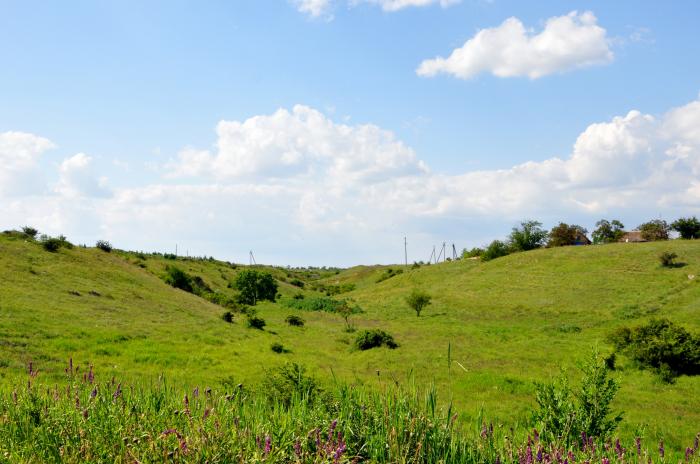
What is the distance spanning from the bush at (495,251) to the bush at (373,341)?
2667 inches

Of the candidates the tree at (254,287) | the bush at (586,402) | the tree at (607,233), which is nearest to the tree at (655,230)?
the tree at (607,233)

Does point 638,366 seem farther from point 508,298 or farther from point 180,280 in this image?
point 180,280

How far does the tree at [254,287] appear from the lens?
72938 millimetres

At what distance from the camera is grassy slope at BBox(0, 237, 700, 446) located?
76.7ft

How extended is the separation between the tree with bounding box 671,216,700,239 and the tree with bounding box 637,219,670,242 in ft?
20.4

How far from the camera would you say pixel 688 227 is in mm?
85438

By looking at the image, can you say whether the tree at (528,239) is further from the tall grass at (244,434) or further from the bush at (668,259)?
the tall grass at (244,434)

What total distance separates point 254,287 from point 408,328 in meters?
31.7

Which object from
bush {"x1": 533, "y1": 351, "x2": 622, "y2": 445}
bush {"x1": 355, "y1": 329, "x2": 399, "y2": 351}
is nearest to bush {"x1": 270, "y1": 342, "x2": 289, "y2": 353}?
bush {"x1": 355, "y1": 329, "x2": 399, "y2": 351}

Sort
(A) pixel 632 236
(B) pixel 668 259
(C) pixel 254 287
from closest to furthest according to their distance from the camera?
(B) pixel 668 259
(C) pixel 254 287
(A) pixel 632 236

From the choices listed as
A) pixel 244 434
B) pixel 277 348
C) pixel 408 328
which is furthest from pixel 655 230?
pixel 244 434

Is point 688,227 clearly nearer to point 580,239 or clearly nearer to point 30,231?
point 580,239

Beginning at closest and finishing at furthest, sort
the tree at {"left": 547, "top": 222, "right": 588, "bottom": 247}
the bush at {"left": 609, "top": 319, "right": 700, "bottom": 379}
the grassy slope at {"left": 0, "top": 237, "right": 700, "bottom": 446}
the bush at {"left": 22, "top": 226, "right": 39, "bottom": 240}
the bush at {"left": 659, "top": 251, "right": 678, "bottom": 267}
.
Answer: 1. the grassy slope at {"left": 0, "top": 237, "right": 700, "bottom": 446}
2. the bush at {"left": 609, "top": 319, "right": 700, "bottom": 379}
3. the bush at {"left": 22, "top": 226, "right": 39, "bottom": 240}
4. the bush at {"left": 659, "top": 251, "right": 678, "bottom": 267}
5. the tree at {"left": 547, "top": 222, "right": 588, "bottom": 247}

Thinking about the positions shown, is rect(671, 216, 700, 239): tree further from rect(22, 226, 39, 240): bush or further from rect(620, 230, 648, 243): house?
rect(22, 226, 39, 240): bush
